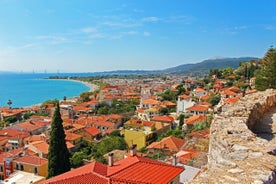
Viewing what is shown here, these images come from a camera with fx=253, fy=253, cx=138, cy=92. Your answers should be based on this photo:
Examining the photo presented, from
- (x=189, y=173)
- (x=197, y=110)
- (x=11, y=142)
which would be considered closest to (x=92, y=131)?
(x=11, y=142)

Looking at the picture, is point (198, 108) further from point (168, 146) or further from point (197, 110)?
point (168, 146)

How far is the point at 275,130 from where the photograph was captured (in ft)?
20.6

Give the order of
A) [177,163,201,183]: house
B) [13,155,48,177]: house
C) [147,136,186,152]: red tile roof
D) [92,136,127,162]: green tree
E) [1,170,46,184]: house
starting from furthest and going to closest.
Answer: [92,136,127,162]: green tree
[147,136,186,152]: red tile roof
[13,155,48,177]: house
[1,170,46,184]: house
[177,163,201,183]: house

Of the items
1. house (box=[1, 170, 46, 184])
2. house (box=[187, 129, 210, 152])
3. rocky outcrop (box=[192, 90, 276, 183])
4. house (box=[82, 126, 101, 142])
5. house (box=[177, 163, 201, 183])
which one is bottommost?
house (box=[82, 126, 101, 142])

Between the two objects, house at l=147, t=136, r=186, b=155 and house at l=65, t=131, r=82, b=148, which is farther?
house at l=65, t=131, r=82, b=148

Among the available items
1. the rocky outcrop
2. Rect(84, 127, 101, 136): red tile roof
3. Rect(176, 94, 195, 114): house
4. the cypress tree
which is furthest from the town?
the cypress tree

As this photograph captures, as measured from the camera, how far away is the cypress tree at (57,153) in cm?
2050

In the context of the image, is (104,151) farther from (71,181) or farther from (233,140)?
(233,140)

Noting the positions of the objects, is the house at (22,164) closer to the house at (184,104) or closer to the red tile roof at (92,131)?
the red tile roof at (92,131)

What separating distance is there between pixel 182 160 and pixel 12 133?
29.3 meters

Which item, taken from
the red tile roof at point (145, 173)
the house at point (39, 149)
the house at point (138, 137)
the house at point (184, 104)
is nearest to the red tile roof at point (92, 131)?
the house at point (138, 137)

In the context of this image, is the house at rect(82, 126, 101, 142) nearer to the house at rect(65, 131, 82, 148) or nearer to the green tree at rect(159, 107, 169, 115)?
the house at rect(65, 131, 82, 148)

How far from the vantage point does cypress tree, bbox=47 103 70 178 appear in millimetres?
20500

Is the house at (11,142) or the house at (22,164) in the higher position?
the house at (22,164)
